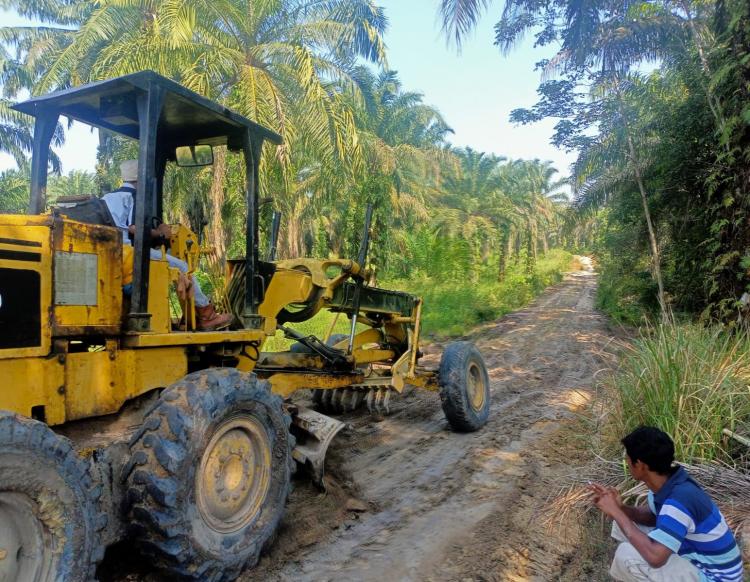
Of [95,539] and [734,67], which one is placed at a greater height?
[734,67]

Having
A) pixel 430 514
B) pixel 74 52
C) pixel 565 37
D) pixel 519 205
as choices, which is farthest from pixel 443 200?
pixel 430 514

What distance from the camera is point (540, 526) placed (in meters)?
4.09

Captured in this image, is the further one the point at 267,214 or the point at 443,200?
the point at 443,200

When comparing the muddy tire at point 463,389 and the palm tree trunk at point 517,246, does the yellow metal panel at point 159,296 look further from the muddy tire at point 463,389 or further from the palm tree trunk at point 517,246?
the palm tree trunk at point 517,246

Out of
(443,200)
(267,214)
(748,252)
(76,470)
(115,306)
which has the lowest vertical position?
(76,470)

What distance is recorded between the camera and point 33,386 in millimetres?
2766

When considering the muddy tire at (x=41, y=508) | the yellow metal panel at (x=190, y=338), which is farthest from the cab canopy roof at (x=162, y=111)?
the muddy tire at (x=41, y=508)

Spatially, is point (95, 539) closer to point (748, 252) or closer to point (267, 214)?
point (748, 252)

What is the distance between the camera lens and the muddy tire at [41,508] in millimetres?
2305

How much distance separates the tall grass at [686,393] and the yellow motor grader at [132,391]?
2765 millimetres

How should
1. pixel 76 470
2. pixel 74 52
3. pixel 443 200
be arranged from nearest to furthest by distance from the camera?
pixel 76 470, pixel 74 52, pixel 443 200

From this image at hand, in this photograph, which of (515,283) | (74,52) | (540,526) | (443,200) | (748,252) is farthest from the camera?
(443,200)

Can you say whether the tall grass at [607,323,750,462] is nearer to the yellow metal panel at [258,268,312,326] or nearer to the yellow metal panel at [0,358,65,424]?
the yellow metal panel at [258,268,312,326]

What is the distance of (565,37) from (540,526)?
16.0m
